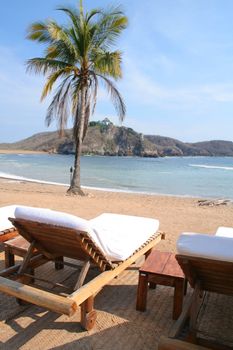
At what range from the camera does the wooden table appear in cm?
287

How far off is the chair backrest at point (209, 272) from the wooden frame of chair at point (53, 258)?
2.69 ft

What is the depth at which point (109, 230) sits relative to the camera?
3.16 m

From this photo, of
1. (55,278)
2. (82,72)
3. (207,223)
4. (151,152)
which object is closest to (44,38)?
(82,72)

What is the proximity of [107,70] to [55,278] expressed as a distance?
9451 millimetres

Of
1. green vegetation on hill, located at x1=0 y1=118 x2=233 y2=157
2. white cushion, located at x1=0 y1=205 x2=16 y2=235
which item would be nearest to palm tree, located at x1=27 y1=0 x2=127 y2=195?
white cushion, located at x1=0 y1=205 x2=16 y2=235

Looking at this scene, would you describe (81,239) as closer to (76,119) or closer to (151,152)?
(76,119)

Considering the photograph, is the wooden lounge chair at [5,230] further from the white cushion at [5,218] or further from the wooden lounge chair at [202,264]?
the wooden lounge chair at [202,264]

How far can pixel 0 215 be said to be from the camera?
4.47m

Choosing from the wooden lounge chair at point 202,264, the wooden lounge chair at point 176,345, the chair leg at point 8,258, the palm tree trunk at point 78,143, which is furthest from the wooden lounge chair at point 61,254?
the palm tree trunk at point 78,143

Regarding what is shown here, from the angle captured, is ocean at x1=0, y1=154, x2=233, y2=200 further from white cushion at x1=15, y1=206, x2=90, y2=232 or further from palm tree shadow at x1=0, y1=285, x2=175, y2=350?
white cushion at x1=15, y1=206, x2=90, y2=232

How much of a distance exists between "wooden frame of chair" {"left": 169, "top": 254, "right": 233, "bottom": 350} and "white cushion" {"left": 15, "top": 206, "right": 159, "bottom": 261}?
0.85 metres

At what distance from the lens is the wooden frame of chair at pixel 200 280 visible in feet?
6.82

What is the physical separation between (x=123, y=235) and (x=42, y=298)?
46.4 inches

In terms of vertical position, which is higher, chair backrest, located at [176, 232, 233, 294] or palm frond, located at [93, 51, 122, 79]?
palm frond, located at [93, 51, 122, 79]
